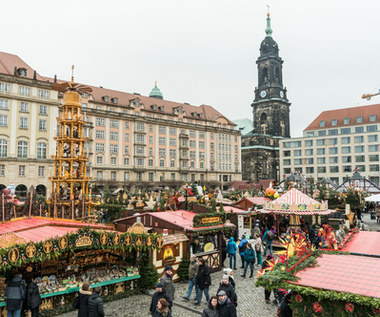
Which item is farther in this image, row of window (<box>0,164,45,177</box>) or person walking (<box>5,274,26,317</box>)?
row of window (<box>0,164,45,177</box>)

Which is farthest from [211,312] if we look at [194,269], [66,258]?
[66,258]

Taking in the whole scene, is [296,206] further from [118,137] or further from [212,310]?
[118,137]

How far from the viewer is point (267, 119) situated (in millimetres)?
92188

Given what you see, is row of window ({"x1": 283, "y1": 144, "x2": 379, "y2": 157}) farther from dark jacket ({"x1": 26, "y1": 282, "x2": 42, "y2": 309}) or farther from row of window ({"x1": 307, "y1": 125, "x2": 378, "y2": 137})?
dark jacket ({"x1": 26, "y1": 282, "x2": 42, "y2": 309})

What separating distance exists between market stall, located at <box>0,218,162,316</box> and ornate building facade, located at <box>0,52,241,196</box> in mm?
Result: 35524

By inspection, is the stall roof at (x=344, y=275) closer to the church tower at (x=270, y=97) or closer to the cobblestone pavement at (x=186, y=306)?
the cobblestone pavement at (x=186, y=306)

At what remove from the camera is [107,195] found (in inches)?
925

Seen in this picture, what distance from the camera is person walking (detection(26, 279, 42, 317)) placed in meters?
8.45

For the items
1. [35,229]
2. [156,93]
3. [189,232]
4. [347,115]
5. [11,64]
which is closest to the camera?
[35,229]

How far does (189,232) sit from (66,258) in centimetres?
490

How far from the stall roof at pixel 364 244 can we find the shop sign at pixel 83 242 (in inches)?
291

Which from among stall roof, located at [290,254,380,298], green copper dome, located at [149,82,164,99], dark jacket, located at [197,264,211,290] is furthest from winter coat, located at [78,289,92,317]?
green copper dome, located at [149,82,164,99]

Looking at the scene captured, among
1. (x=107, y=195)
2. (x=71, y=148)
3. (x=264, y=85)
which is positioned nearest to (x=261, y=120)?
(x=264, y=85)

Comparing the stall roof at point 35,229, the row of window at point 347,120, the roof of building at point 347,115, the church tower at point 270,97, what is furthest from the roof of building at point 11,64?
the roof of building at point 347,115
